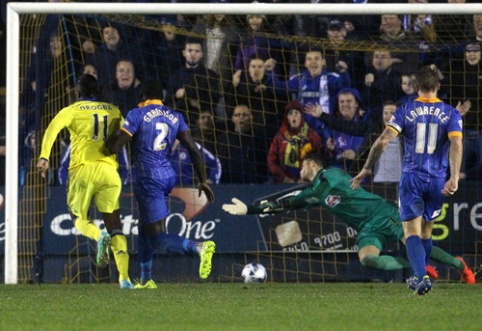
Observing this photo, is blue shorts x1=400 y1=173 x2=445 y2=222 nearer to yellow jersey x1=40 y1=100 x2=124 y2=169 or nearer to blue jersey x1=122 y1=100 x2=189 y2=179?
blue jersey x1=122 y1=100 x2=189 y2=179

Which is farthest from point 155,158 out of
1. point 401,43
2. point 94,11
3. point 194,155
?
point 401,43

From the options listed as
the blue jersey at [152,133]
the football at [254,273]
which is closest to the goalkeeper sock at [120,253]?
the blue jersey at [152,133]

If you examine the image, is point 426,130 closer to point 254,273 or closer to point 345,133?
point 254,273

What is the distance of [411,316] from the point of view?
7.82 meters

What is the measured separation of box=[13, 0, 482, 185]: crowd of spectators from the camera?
1357 cm

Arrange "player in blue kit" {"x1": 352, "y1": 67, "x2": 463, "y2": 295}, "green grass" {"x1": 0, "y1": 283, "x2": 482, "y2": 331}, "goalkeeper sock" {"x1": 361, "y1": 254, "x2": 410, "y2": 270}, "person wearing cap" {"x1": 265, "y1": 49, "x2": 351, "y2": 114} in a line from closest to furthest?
"green grass" {"x1": 0, "y1": 283, "x2": 482, "y2": 331}, "player in blue kit" {"x1": 352, "y1": 67, "x2": 463, "y2": 295}, "goalkeeper sock" {"x1": 361, "y1": 254, "x2": 410, "y2": 270}, "person wearing cap" {"x1": 265, "y1": 49, "x2": 351, "y2": 114}

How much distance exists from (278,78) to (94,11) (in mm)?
2719

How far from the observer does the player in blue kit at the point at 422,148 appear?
9.84 metres

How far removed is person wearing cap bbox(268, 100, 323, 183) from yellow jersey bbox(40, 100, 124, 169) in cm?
259

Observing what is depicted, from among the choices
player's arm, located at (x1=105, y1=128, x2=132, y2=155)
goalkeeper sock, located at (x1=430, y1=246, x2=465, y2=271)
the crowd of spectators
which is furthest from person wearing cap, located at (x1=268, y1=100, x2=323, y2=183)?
player's arm, located at (x1=105, y1=128, x2=132, y2=155)

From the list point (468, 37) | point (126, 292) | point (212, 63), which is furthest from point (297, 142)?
point (126, 292)

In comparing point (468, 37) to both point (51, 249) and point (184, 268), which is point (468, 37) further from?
point (51, 249)

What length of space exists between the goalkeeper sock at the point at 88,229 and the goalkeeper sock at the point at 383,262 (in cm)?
278

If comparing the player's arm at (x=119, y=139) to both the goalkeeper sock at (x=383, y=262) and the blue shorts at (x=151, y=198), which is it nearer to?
the blue shorts at (x=151, y=198)
